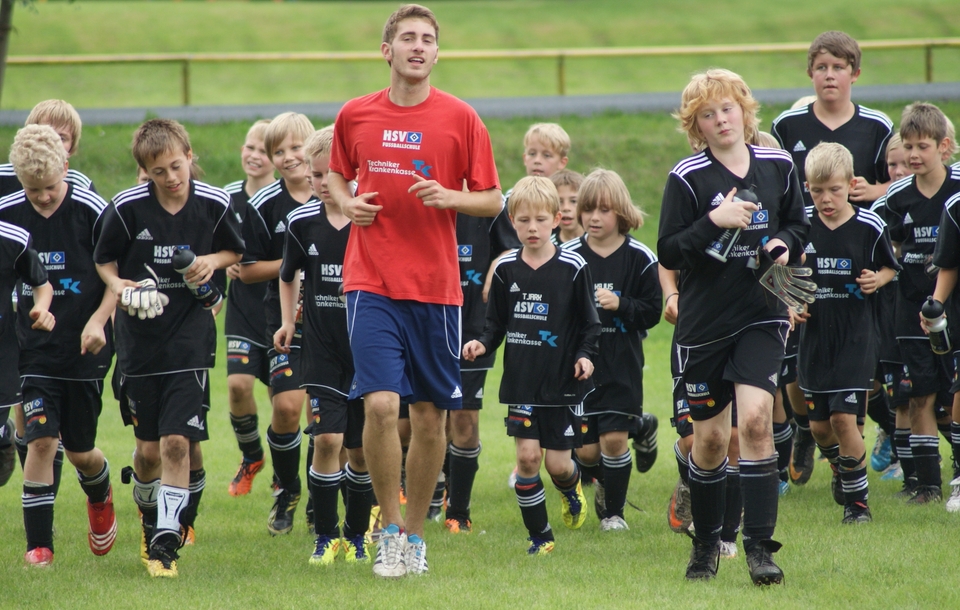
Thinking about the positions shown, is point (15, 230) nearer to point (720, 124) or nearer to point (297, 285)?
point (297, 285)

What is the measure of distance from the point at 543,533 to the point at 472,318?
178 centimetres

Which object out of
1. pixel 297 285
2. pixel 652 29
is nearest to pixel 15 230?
pixel 297 285

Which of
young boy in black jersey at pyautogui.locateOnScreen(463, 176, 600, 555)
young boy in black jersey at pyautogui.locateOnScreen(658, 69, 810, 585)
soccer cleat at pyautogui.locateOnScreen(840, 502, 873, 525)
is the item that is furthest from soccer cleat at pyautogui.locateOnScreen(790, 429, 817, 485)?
young boy in black jersey at pyautogui.locateOnScreen(658, 69, 810, 585)

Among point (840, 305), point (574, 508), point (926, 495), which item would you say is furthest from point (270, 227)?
point (926, 495)

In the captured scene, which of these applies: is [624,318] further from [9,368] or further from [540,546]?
[9,368]

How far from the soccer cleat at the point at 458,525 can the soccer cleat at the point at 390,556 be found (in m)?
1.75

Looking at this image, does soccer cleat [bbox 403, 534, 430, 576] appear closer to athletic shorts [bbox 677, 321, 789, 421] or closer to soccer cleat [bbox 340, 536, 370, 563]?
soccer cleat [bbox 340, 536, 370, 563]

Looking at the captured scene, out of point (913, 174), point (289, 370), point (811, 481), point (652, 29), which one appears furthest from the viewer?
point (652, 29)

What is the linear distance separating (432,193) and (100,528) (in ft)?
9.37

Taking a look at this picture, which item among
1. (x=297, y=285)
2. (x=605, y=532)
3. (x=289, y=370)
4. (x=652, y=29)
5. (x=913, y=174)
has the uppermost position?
(x=652, y=29)

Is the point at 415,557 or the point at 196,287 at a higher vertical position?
the point at 196,287

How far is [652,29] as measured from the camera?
46625mm

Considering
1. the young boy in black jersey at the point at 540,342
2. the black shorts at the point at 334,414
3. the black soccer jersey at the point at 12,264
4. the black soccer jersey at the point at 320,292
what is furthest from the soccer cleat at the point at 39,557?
the young boy in black jersey at the point at 540,342

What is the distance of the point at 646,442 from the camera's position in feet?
26.2
